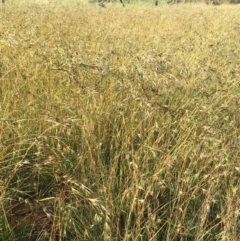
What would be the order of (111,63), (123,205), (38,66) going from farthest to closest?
(111,63), (38,66), (123,205)

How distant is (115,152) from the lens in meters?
1.69

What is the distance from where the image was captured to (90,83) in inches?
84.6

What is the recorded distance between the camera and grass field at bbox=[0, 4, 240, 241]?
4.30 feet

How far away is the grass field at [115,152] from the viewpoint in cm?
131

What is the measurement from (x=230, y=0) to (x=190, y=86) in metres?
33.7

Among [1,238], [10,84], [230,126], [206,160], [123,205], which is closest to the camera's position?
[1,238]

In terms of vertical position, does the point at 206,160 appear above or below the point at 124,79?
below

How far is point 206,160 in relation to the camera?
63.0 inches

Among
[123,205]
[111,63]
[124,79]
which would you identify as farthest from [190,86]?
[123,205]

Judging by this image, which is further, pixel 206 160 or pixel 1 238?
pixel 206 160

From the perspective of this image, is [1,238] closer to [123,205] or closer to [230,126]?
[123,205]

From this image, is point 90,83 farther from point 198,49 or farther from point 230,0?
point 230,0

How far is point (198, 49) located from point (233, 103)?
5.10ft

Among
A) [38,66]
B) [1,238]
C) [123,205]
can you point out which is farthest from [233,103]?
[1,238]
